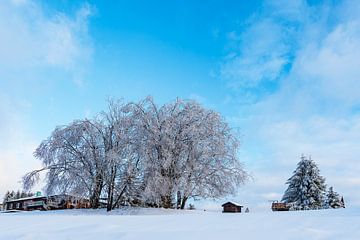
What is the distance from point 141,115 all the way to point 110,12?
8.17 m

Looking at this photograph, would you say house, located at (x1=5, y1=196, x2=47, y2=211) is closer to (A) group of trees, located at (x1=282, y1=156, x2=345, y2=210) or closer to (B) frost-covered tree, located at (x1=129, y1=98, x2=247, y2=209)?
(B) frost-covered tree, located at (x1=129, y1=98, x2=247, y2=209)

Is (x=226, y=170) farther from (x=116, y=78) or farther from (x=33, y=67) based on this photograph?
(x=33, y=67)

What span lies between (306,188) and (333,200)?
292 cm

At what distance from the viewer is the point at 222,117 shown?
21375 mm

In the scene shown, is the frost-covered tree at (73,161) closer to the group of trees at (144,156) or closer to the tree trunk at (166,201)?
the group of trees at (144,156)

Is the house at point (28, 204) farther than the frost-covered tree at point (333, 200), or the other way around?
the house at point (28, 204)

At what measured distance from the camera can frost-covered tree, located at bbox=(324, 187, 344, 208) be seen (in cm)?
2899

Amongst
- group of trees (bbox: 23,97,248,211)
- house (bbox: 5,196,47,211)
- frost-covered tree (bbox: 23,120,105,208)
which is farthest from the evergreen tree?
house (bbox: 5,196,47,211)

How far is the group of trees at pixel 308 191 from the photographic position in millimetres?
28391

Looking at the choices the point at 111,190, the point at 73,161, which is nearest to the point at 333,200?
the point at 111,190

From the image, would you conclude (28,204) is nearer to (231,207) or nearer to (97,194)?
(97,194)

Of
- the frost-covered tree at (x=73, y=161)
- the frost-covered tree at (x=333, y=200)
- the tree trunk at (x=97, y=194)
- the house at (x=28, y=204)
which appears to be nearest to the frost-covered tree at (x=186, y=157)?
the frost-covered tree at (x=73, y=161)

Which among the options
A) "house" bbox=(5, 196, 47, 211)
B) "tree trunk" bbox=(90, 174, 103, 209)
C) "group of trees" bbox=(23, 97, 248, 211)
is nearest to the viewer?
"group of trees" bbox=(23, 97, 248, 211)

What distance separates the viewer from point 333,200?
29.3 meters
